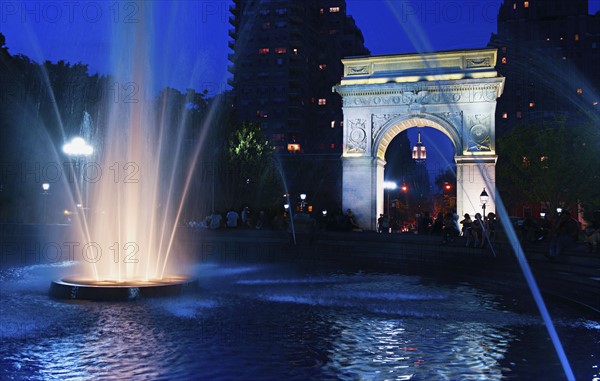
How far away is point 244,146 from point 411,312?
32677 millimetres

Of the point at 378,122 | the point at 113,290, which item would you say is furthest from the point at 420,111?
the point at 113,290

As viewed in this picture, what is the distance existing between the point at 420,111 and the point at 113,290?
2396 cm

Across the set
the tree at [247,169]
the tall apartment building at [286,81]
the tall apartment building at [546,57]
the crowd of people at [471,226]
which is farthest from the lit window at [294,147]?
the crowd of people at [471,226]

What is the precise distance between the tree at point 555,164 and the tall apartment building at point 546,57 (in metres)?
33.5

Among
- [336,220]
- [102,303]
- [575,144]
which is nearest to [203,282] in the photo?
[102,303]

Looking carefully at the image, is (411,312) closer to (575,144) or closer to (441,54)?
(441,54)

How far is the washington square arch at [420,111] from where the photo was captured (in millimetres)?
30844

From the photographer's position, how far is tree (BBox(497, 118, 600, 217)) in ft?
131

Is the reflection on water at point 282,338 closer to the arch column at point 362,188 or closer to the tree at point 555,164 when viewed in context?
the arch column at point 362,188

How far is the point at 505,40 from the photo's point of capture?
9112cm

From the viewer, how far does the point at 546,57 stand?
88.4 m

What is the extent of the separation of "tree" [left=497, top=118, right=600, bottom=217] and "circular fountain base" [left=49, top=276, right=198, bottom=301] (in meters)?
31.4

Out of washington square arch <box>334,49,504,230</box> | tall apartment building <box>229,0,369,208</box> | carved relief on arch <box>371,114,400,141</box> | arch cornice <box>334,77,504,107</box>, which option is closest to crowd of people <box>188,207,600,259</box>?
washington square arch <box>334,49,504,230</box>

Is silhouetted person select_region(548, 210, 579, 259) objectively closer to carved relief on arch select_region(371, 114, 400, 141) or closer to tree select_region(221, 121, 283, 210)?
carved relief on arch select_region(371, 114, 400, 141)
